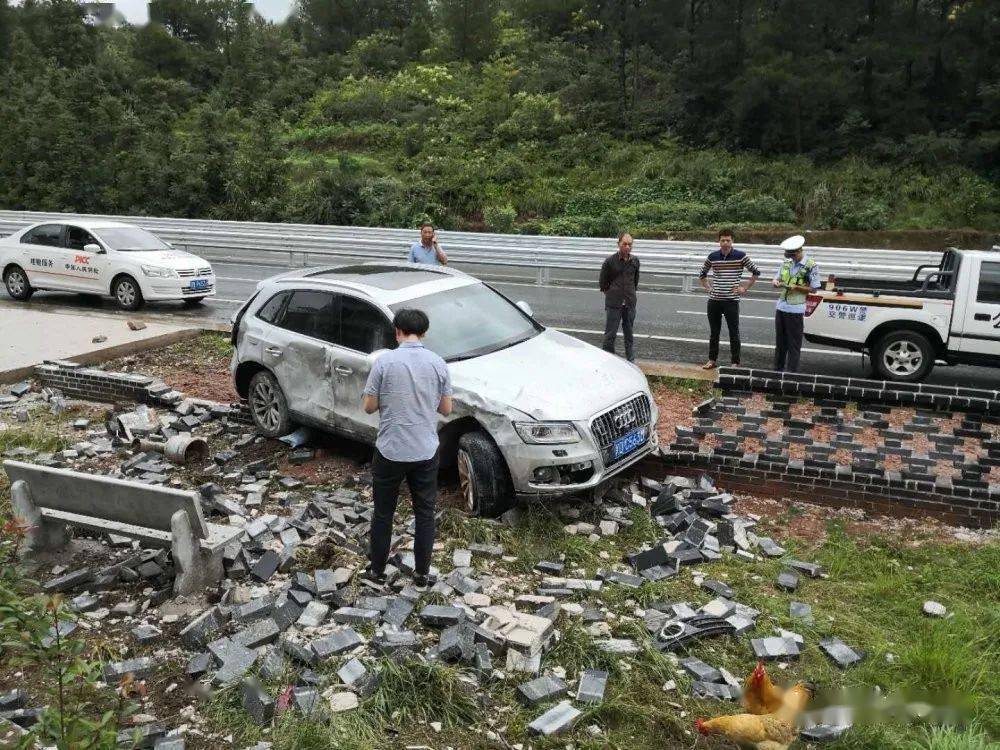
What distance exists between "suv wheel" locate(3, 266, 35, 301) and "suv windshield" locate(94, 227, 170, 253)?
1.74m

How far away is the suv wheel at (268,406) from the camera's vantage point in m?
8.34

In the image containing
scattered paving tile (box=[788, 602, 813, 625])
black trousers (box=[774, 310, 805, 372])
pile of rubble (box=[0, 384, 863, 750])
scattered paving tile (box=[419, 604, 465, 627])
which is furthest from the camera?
black trousers (box=[774, 310, 805, 372])

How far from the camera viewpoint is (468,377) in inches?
273

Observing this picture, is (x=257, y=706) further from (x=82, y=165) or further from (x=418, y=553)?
(x=82, y=165)

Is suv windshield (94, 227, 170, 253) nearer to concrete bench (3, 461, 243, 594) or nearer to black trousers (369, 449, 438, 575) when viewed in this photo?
concrete bench (3, 461, 243, 594)

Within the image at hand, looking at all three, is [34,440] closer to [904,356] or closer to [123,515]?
[123,515]

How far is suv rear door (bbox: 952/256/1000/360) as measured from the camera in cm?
993

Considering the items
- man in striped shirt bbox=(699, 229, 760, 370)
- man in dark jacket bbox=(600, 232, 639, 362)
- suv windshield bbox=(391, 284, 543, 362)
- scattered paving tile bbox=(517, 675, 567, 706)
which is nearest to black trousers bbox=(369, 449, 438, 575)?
scattered paving tile bbox=(517, 675, 567, 706)

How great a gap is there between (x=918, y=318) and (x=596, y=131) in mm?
24811

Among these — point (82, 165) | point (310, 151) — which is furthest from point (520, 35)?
point (82, 165)

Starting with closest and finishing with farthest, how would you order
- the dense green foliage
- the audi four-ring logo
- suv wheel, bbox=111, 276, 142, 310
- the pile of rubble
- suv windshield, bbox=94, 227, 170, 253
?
the pile of rubble → the audi four-ring logo → suv wheel, bbox=111, 276, 142, 310 → suv windshield, bbox=94, 227, 170, 253 → the dense green foliage

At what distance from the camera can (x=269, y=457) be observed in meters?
8.15

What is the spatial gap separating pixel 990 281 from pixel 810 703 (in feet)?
24.0

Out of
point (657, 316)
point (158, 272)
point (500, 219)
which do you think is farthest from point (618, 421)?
point (500, 219)
